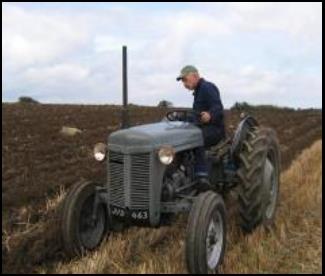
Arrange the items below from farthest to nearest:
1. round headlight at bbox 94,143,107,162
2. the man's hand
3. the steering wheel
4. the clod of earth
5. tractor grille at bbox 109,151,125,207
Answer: the clod of earth → the steering wheel → the man's hand → round headlight at bbox 94,143,107,162 → tractor grille at bbox 109,151,125,207

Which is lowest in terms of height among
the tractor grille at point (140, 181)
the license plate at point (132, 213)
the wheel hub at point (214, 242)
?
the wheel hub at point (214, 242)

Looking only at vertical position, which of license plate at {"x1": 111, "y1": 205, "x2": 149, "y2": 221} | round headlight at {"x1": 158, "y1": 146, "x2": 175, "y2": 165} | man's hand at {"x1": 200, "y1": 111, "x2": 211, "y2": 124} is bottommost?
license plate at {"x1": 111, "y1": 205, "x2": 149, "y2": 221}

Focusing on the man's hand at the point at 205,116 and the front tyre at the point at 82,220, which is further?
the man's hand at the point at 205,116

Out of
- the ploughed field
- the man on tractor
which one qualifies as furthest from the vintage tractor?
the ploughed field

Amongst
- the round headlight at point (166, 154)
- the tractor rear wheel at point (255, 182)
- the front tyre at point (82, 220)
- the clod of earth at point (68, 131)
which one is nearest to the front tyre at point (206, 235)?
the round headlight at point (166, 154)

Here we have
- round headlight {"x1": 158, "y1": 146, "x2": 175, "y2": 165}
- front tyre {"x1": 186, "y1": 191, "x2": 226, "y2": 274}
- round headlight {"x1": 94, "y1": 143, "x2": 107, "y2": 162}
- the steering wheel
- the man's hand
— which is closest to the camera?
front tyre {"x1": 186, "y1": 191, "x2": 226, "y2": 274}

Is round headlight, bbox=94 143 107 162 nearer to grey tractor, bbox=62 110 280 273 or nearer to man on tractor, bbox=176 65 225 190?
grey tractor, bbox=62 110 280 273

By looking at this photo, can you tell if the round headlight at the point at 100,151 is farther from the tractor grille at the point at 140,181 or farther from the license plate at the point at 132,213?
the license plate at the point at 132,213

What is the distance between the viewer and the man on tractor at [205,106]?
7.47 metres

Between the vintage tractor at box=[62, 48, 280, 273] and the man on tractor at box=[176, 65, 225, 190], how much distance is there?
10 centimetres

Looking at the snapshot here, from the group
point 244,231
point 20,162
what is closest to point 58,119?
point 20,162

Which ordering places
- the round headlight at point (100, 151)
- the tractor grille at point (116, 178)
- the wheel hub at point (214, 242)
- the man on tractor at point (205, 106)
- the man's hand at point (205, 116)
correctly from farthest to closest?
the man on tractor at point (205, 106)
the man's hand at point (205, 116)
the round headlight at point (100, 151)
the tractor grille at point (116, 178)
the wheel hub at point (214, 242)

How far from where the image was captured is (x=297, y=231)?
26.1 ft

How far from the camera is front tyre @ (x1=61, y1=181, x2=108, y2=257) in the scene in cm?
678
